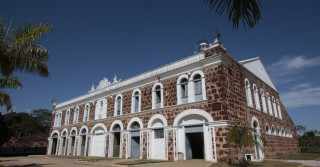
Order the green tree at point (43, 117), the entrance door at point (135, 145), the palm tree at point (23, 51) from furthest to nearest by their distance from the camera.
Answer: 1. the green tree at point (43, 117)
2. the entrance door at point (135, 145)
3. the palm tree at point (23, 51)

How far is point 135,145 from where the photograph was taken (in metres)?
16.2

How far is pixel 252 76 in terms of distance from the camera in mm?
16266

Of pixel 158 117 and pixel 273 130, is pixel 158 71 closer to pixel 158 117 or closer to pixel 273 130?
pixel 158 117

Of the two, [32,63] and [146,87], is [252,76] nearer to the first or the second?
[146,87]

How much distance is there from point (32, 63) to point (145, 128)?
350 inches

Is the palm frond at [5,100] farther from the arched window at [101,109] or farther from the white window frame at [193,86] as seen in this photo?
the white window frame at [193,86]

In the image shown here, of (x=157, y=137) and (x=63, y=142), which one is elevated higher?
(x=157, y=137)

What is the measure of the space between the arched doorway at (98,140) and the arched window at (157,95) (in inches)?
238

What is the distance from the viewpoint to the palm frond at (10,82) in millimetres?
12137

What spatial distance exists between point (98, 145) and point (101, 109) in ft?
10.9

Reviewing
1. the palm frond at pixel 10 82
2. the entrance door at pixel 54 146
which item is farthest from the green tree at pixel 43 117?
the palm frond at pixel 10 82

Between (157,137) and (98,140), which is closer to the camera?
(157,137)

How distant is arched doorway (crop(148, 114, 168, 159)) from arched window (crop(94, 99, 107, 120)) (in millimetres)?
6257

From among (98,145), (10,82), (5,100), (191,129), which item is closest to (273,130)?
(191,129)
